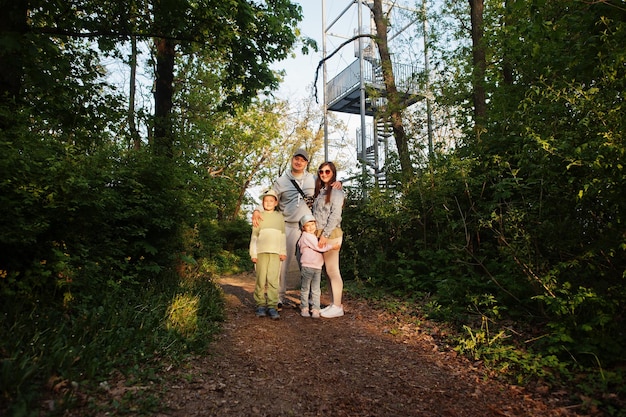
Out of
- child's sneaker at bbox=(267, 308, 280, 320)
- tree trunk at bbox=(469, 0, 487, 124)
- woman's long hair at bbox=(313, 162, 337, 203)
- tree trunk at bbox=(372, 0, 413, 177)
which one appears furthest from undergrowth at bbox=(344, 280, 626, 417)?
tree trunk at bbox=(469, 0, 487, 124)

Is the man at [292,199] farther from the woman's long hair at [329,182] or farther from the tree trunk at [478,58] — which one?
the tree trunk at [478,58]

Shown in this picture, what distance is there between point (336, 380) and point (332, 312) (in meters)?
2.37

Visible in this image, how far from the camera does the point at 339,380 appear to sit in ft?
12.0

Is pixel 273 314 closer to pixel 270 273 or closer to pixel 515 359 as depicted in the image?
pixel 270 273

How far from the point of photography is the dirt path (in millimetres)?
3100

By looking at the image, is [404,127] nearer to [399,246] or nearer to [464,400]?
[399,246]

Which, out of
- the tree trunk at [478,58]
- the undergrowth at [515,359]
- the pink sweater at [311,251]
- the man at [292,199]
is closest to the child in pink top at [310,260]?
the pink sweater at [311,251]

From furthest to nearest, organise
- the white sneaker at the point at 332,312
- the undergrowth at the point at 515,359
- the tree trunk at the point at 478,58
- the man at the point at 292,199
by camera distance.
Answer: the tree trunk at the point at 478,58 → the man at the point at 292,199 → the white sneaker at the point at 332,312 → the undergrowth at the point at 515,359

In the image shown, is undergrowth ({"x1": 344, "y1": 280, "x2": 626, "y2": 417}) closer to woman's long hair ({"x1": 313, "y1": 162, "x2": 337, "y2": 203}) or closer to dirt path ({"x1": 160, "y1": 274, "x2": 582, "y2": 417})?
dirt path ({"x1": 160, "y1": 274, "x2": 582, "y2": 417})

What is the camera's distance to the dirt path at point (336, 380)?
122 inches

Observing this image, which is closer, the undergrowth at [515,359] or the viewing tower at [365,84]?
the undergrowth at [515,359]

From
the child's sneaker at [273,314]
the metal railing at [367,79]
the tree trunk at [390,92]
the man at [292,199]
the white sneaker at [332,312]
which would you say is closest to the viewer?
the child's sneaker at [273,314]

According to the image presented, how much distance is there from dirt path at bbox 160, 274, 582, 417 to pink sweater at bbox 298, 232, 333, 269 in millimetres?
922

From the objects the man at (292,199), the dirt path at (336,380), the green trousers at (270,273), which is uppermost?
the man at (292,199)
